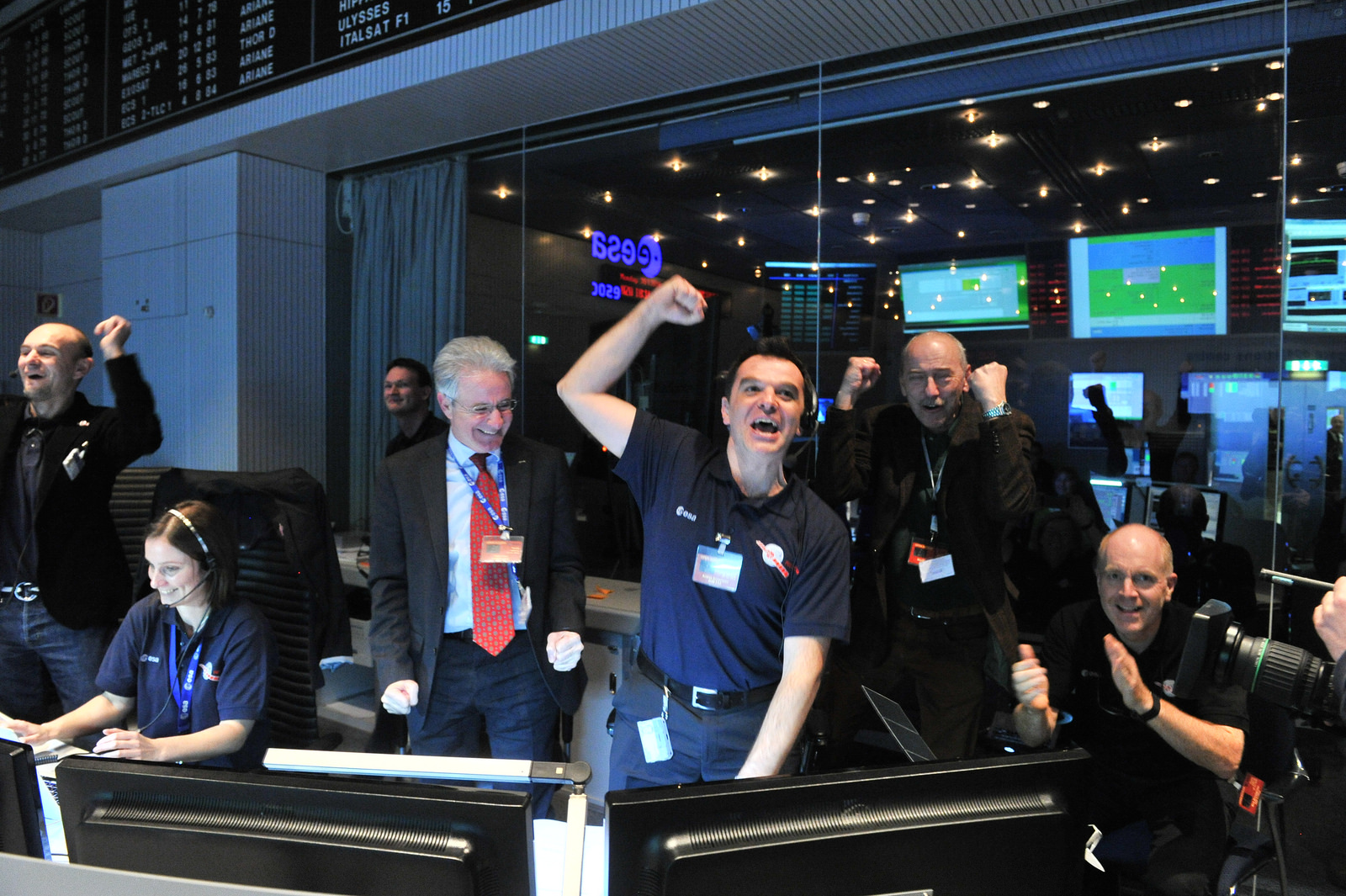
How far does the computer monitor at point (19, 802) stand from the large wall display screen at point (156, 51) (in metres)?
2.58

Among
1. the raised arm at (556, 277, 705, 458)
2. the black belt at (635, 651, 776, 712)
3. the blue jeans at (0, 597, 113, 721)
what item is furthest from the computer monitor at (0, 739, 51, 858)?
the blue jeans at (0, 597, 113, 721)

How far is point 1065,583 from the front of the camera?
2.57m

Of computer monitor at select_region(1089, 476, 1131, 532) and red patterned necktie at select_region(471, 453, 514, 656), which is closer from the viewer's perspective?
red patterned necktie at select_region(471, 453, 514, 656)

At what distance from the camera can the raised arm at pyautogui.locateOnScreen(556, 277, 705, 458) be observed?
1.90 metres

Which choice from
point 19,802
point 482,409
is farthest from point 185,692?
point 19,802

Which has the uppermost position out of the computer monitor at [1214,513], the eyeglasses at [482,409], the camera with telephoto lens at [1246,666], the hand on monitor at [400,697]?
the eyeglasses at [482,409]

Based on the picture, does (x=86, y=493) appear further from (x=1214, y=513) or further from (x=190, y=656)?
(x=1214, y=513)

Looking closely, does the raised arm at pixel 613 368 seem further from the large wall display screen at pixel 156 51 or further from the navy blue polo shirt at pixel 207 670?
the large wall display screen at pixel 156 51

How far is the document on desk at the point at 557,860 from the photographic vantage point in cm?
136

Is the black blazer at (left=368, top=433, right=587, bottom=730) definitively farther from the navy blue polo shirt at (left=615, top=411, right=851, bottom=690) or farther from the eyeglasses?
A: the navy blue polo shirt at (left=615, top=411, right=851, bottom=690)

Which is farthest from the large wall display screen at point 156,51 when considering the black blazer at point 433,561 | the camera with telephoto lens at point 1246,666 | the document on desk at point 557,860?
the camera with telephoto lens at point 1246,666

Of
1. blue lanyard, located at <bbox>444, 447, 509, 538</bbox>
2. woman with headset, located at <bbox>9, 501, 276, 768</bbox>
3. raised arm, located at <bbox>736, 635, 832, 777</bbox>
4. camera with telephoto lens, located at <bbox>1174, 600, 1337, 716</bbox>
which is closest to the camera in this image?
camera with telephoto lens, located at <bbox>1174, 600, 1337, 716</bbox>

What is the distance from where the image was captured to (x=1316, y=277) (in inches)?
87.5

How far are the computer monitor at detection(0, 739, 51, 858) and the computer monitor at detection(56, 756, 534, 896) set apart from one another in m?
0.14
